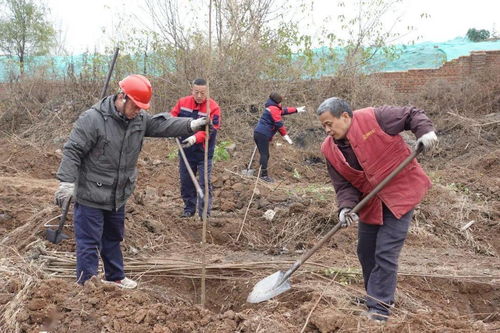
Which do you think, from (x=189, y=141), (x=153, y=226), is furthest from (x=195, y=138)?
(x=153, y=226)

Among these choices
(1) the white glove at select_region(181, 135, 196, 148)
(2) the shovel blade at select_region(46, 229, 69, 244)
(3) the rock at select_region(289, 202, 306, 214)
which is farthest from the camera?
(3) the rock at select_region(289, 202, 306, 214)

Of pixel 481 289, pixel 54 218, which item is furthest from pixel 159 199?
pixel 481 289

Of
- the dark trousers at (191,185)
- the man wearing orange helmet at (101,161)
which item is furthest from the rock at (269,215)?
the man wearing orange helmet at (101,161)

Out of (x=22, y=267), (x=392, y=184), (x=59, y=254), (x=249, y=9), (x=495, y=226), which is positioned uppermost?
(x=249, y=9)

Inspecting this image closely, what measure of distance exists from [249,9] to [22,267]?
1150 cm

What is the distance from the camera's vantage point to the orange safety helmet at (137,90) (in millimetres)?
3561

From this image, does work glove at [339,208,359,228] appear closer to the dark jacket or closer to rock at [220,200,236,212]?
rock at [220,200,236,212]

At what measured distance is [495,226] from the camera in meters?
6.50

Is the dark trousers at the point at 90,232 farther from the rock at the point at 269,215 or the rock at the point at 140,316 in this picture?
the rock at the point at 269,215

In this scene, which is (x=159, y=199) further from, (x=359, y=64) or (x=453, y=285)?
(x=359, y=64)

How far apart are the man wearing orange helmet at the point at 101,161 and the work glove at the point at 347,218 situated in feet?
5.20

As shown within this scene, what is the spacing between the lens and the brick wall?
14.4 metres

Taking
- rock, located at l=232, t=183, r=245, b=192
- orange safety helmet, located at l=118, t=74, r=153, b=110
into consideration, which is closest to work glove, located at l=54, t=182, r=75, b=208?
orange safety helmet, located at l=118, t=74, r=153, b=110

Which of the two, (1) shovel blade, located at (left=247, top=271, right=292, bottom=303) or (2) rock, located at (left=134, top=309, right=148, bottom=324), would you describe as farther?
(1) shovel blade, located at (left=247, top=271, right=292, bottom=303)
